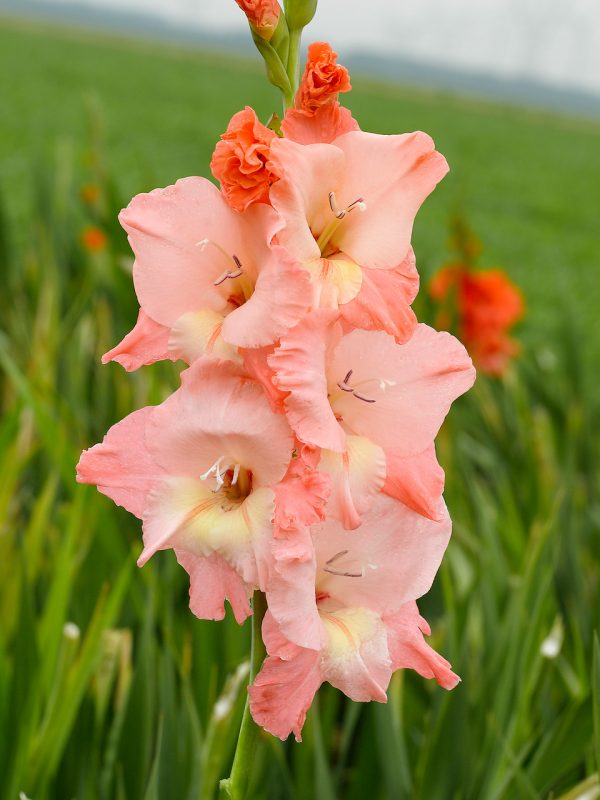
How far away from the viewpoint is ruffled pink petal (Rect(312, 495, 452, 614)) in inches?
26.2

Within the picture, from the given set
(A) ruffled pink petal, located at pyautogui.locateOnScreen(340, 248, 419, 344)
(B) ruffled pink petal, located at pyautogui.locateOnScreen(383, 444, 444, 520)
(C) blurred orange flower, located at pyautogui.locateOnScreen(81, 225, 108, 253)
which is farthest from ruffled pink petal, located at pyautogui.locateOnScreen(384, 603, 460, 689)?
(C) blurred orange flower, located at pyautogui.locateOnScreen(81, 225, 108, 253)

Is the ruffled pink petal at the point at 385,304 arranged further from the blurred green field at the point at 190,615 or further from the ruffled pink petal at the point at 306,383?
the blurred green field at the point at 190,615

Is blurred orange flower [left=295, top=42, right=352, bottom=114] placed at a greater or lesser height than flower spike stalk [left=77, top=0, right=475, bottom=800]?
greater

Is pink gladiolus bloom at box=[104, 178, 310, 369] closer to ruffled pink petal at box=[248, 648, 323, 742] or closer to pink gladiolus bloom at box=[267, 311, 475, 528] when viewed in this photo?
pink gladiolus bloom at box=[267, 311, 475, 528]

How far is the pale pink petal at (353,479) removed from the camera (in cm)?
60

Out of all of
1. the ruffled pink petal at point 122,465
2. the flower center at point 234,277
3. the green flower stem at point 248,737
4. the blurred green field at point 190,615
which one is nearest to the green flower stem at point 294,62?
the flower center at point 234,277

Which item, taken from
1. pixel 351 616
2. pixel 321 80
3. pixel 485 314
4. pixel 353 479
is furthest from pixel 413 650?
pixel 485 314

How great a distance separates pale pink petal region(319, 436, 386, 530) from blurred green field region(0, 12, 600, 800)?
1.21ft

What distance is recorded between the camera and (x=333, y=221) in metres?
0.65

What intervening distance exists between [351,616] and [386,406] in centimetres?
15

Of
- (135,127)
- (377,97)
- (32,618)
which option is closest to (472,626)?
(32,618)

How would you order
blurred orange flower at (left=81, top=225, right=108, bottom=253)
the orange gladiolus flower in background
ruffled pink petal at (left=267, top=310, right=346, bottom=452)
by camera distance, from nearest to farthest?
ruffled pink petal at (left=267, top=310, right=346, bottom=452) → the orange gladiolus flower in background → blurred orange flower at (left=81, top=225, right=108, bottom=253)

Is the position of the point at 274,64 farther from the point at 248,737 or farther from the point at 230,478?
the point at 248,737

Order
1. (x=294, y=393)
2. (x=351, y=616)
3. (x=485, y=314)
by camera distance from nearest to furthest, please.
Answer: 1. (x=294, y=393)
2. (x=351, y=616)
3. (x=485, y=314)
